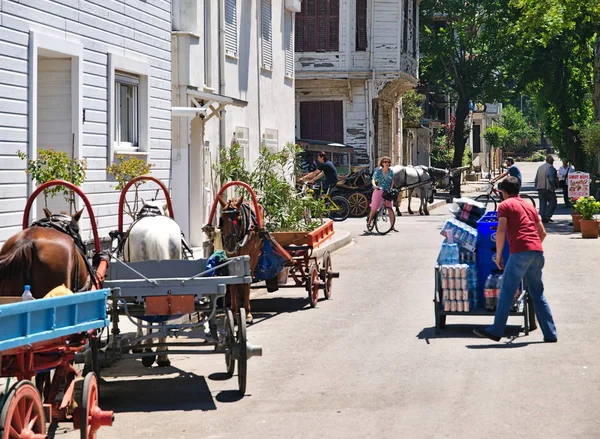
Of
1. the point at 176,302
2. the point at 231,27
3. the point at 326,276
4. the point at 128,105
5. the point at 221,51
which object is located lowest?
the point at 326,276

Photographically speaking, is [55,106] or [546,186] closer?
[55,106]

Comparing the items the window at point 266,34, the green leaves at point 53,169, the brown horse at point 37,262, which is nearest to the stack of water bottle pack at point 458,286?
the green leaves at point 53,169

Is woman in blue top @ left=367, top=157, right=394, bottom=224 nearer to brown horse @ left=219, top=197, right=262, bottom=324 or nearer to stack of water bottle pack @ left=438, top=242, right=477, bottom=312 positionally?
brown horse @ left=219, top=197, right=262, bottom=324

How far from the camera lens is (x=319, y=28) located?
42906mm

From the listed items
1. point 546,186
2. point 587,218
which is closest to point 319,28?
point 546,186

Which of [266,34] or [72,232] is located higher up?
[266,34]

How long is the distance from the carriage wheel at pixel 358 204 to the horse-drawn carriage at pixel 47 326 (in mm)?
26347

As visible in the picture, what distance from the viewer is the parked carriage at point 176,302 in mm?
9375

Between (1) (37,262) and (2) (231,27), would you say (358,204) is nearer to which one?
(2) (231,27)

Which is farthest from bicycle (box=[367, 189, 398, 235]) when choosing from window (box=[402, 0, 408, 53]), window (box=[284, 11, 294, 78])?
window (box=[402, 0, 408, 53])

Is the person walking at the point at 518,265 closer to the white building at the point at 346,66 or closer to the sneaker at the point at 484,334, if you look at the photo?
the sneaker at the point at 484,334

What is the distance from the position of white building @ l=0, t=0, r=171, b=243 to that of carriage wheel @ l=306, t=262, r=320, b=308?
3.22 m

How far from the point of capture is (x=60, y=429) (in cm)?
850

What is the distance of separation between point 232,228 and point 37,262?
5415 mm
